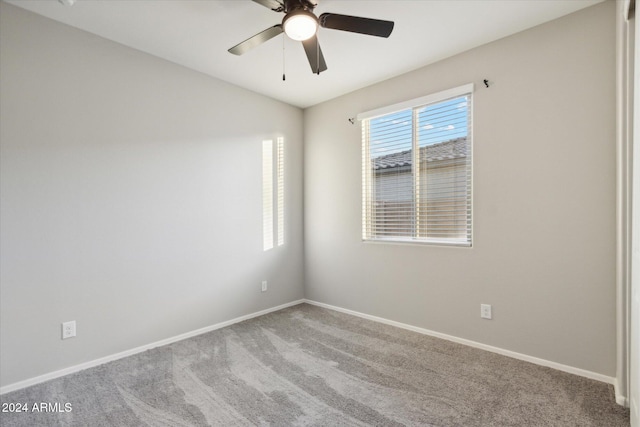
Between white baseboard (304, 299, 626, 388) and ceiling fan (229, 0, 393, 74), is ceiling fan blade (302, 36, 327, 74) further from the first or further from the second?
white baseboard (304, 299, 626, 388)

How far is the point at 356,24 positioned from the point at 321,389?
2.38 m

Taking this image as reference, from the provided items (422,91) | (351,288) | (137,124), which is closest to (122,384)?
(137,124)

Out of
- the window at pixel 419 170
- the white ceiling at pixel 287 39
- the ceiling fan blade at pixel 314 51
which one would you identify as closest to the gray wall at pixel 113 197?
the white ceiling at pixel 287 39

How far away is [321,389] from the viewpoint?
215cm

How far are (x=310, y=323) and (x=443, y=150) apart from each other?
88.6 inches

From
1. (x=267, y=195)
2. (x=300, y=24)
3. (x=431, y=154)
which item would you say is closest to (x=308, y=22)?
(x=300, y=24)

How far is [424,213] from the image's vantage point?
3.13m

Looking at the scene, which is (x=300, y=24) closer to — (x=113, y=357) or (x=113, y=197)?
(x=113, y=197)

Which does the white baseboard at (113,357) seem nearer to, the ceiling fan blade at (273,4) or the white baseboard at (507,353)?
the white baseboard at (507,353)

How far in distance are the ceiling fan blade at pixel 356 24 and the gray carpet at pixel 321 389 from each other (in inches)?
91.7

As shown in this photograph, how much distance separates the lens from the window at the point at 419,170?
2869 mm

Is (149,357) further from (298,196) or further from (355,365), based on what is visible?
(298,196)

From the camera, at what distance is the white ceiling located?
7.16ft

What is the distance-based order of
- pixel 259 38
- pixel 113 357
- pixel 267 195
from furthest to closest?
pixel 267 195, pixel 113 357, pixel 259 38
